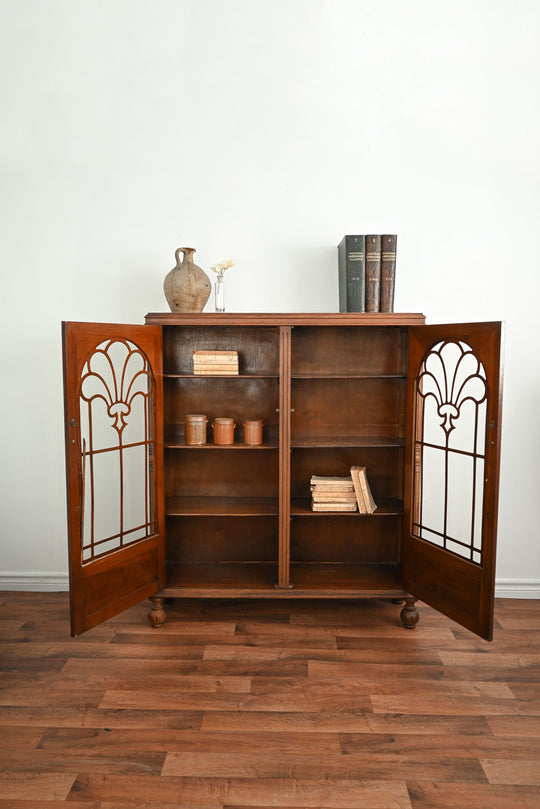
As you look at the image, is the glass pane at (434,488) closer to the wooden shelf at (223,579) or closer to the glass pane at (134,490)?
the wooden shelf at (223,579)

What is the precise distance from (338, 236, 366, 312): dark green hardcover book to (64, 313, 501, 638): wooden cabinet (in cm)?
10

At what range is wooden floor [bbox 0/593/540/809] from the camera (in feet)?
5.76

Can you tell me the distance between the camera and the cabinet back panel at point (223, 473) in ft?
10.1

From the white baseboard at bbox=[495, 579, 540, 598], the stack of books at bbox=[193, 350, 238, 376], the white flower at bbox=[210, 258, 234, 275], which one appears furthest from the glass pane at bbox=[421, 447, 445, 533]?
the white flower at bbox=[210, 258, 234, 275]

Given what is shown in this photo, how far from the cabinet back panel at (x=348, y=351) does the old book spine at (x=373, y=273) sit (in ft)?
0.93

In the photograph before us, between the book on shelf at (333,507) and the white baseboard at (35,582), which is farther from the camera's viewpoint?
the white baseboard at (35,582)

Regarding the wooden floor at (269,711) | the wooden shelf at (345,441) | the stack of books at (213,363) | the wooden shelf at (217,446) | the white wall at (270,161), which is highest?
the white wall at (270,161)

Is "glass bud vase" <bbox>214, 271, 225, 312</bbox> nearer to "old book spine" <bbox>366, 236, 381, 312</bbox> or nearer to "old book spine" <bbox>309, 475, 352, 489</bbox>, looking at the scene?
"old book spine" <bbox>366, 236, 381, 312</bbox>

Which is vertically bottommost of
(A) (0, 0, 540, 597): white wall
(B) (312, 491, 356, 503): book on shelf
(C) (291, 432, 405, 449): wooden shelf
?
(B) (312, 491, 356, 503): book on shelf

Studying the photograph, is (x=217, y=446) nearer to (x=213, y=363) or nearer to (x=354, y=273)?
(x=213, y=363)

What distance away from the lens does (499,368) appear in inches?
87.7

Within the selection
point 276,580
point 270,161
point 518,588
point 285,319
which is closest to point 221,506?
point 276,580

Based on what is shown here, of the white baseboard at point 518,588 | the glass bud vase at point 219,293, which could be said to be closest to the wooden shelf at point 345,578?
the white baseboard at point 518,588

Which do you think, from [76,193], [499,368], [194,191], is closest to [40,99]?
[76,193]
